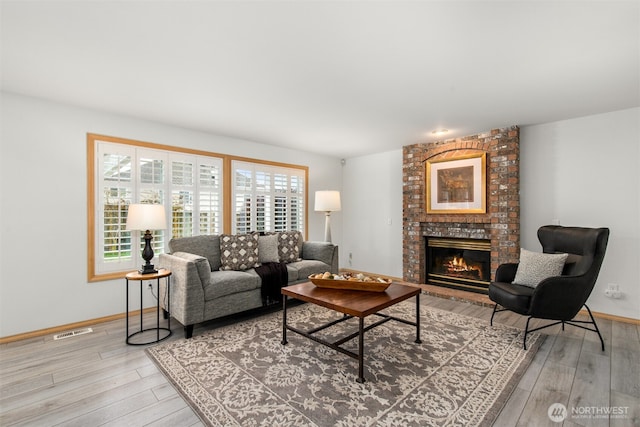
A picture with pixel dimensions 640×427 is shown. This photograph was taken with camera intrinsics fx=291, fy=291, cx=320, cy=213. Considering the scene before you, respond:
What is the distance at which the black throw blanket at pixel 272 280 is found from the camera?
3547mm

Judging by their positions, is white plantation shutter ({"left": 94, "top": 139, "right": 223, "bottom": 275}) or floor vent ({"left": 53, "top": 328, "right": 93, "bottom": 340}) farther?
white plantation shutter ({"left": 94, "top": 139, "right": 223, "bottom": 275})

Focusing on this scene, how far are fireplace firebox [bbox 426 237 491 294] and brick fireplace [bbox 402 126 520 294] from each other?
10 centimetres

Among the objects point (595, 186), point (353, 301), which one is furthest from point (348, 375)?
point (595, 186)

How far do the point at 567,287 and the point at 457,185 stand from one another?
2.21 m

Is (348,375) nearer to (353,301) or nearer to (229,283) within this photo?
(353,301)

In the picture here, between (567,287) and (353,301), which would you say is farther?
(567,287)

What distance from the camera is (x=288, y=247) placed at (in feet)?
14.5

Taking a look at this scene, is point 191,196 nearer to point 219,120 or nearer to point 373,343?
point 219,120

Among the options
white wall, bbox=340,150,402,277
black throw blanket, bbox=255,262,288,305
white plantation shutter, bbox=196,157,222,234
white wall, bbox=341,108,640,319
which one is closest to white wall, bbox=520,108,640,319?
white wall, bbox=341,108,640,319

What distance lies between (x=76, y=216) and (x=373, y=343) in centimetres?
347

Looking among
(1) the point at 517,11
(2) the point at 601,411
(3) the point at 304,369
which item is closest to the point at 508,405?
(2) the point at 601,411

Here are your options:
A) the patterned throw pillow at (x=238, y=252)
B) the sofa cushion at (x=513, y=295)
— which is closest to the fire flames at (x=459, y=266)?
the sofa cushion at (x=513, y=295)

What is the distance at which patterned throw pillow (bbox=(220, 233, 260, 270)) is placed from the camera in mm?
3744

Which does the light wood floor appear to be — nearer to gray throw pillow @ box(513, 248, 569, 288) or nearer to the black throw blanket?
gray throw pillow @ box(513, 248, 569, 288)
